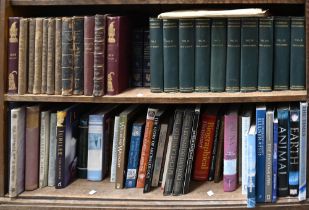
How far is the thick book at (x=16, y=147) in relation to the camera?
1271 mm

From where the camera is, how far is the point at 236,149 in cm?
130

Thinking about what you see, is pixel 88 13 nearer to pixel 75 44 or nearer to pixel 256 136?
pixel 75 44

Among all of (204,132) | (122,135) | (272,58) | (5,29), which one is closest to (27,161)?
(122,135)

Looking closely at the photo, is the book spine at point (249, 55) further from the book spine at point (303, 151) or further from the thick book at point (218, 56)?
the book spine at point (303, 151)

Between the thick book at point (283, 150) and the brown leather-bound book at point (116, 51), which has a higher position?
the brown leather-bound book at point (116, 51)

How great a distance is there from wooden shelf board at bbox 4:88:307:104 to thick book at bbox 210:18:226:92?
0.04 meters

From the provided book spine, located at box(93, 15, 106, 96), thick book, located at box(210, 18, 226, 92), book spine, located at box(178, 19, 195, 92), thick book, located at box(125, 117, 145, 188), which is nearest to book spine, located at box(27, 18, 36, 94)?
book spine, located at box(93, 15, 106, 96)

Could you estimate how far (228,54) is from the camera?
A: 1.26m

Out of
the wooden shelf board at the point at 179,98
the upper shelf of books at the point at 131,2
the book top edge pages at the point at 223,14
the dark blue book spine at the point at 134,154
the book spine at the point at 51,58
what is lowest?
the dark blue book spine at the point at 134,154

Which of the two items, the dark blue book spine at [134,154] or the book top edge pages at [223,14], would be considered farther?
Answer: the dark blue book spine at [134,154]

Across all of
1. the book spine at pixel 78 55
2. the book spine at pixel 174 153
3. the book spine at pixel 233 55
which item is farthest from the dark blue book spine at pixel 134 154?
the book spine at pixel 233 55

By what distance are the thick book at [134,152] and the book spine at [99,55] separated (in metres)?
0.17

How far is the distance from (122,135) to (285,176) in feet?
1.74

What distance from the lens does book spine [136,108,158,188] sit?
1303mm
